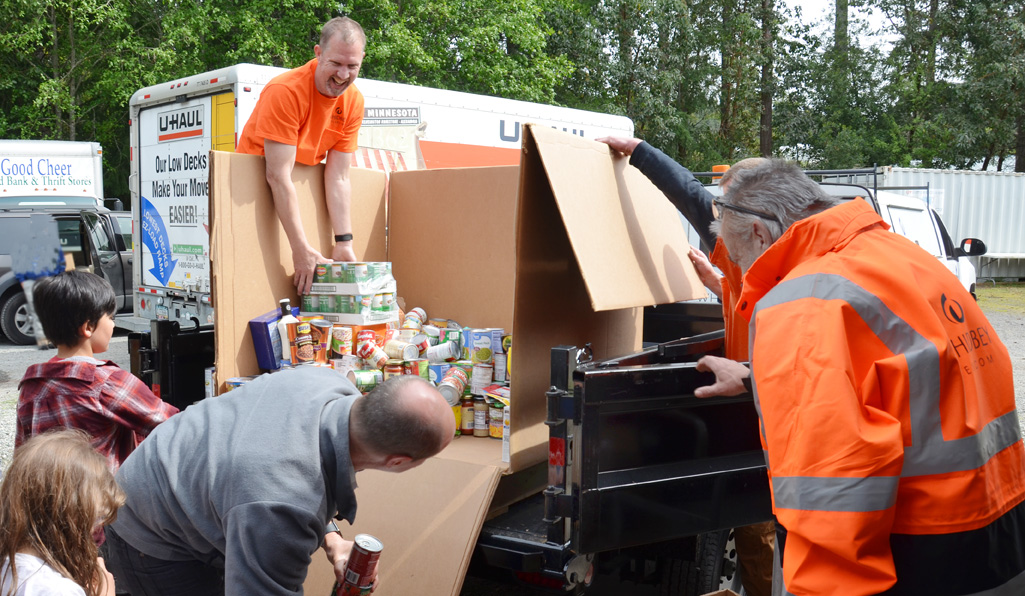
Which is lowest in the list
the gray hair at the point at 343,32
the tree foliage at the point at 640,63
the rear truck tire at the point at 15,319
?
the rear truck tire at the point at 15,319

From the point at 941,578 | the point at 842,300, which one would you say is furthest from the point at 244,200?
the point at 941,578

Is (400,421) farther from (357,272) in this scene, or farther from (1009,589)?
(357,272)

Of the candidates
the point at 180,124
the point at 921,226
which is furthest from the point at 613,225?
the point at 921,226

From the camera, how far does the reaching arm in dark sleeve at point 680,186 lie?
3.69 m

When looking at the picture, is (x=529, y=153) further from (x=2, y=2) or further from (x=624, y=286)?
(x=2, y=2)

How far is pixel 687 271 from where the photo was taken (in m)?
4.26

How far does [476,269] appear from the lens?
4375 mm

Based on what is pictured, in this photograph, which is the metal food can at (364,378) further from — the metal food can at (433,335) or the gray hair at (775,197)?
the gray hair at (775,197)

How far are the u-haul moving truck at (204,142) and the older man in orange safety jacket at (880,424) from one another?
5294 mm

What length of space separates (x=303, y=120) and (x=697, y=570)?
2.74 meters

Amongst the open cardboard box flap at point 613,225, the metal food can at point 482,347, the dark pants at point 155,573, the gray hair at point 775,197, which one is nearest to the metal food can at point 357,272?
the metal food can at point 482,347

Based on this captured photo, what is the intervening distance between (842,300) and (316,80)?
2.92 meters

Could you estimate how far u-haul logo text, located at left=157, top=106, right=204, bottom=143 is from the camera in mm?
7680

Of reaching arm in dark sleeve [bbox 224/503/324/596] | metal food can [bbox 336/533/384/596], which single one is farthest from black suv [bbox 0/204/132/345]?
reaching arm in dark sleeve [bbox 224/503/324/596]
